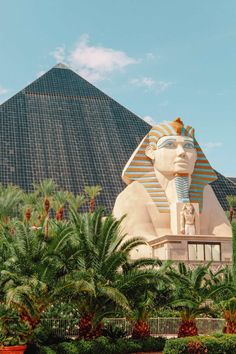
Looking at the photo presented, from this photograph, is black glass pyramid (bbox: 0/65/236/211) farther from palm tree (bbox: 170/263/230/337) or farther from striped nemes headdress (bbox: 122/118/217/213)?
palm tree (bbox: 170/263/230/337)

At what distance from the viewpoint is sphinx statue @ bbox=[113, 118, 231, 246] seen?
23.2 metres

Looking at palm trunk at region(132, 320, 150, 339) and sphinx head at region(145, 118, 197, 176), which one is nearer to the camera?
palm trunk at region(132, 320, 150, 339)

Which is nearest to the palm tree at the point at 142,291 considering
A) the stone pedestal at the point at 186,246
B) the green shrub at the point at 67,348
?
the green shrub at the point at 67,348

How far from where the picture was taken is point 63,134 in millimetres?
58875

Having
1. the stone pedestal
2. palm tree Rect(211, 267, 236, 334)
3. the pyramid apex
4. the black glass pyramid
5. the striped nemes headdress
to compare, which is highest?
the pyramid apex

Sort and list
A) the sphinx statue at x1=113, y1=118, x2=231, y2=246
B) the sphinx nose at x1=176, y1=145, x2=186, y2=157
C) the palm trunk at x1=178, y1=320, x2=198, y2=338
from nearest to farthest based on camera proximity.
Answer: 1. the palm trunk at x1=178, y1=320, x2=198, y2=338
2. the sphinx statue at x1=113, y1=118, x2=231, y2=246
3. the sphinx nose at x1=176, y1=145, x2=186, y2=157

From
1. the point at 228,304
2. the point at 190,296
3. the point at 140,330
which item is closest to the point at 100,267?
the point at 140,330

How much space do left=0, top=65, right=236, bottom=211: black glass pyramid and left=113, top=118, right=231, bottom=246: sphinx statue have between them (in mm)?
26468

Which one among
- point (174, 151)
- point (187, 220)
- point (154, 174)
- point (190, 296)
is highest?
point (174, 151)

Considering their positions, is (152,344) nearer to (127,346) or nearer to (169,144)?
(127,346)

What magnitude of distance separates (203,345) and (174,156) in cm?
1289

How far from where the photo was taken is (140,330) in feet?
45.8

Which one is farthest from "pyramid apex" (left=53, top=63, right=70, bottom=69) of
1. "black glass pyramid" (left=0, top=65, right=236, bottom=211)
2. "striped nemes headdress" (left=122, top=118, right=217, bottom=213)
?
"striped nemes headdress" (left=122, top=118, right=217, bottom=213)

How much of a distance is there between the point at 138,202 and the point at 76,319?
29.9ft
